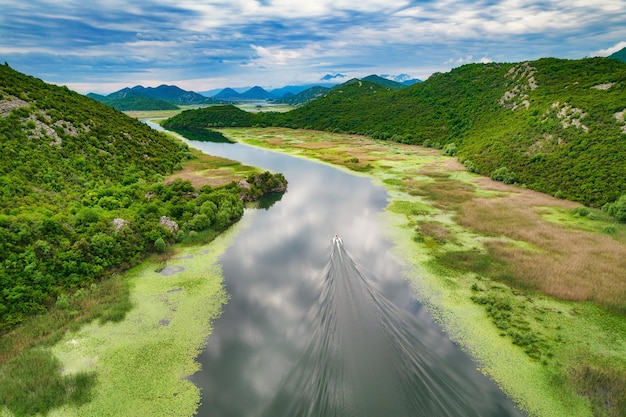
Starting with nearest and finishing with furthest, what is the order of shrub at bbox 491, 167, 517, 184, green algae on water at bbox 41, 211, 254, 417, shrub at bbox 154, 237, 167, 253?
green algae on water at bbox 41, 211, 254, 417 → shrub at bbox 154, 237, 167, 253 → shrub at bbox 491, 167, 517, 184

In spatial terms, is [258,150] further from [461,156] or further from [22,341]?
[22,341]

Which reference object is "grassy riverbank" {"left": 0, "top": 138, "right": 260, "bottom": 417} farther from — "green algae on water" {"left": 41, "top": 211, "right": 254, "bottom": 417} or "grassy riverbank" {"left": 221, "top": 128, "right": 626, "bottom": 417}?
"grassy riverbank" {"left": 221, "top": 128, "right": 626, "bottom": 417}

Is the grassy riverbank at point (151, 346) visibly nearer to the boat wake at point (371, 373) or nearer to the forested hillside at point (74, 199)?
the forested hillside at point (74, 199)

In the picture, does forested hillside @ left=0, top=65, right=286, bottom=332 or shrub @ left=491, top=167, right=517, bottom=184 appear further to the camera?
shrub @ left=491, top=167, right=517, bottom=184

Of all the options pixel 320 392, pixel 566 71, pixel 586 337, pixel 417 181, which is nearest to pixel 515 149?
pixel 417 181

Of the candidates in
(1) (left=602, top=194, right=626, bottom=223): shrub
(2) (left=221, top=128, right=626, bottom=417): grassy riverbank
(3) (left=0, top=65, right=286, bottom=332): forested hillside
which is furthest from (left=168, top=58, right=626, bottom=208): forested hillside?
(3) (left=0, top=65, right=286, bottom=332): forested hillside

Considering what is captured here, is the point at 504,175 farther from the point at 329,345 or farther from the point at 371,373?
the point at 371,373
